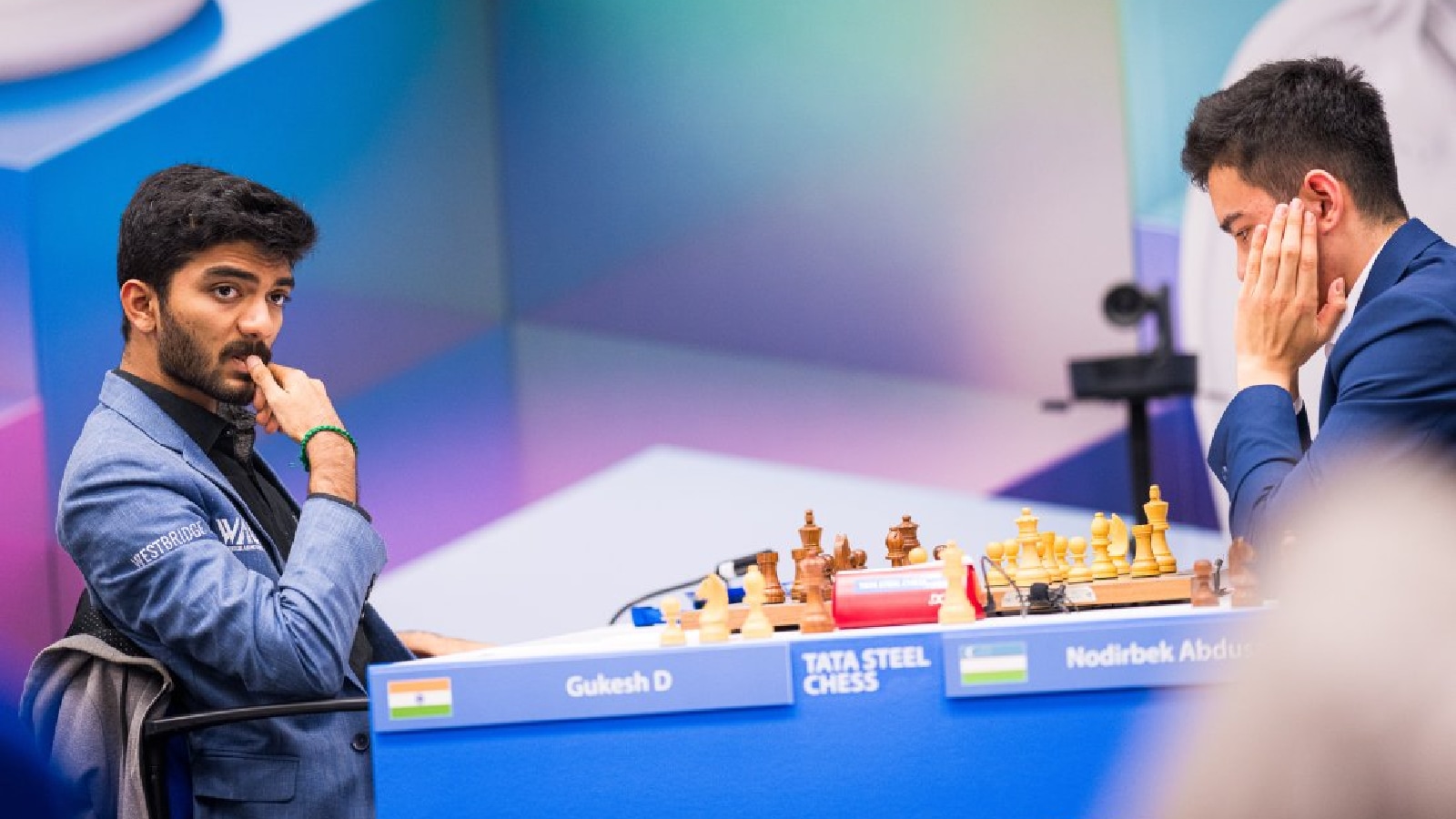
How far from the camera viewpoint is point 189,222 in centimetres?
240

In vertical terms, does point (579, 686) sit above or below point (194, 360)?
below

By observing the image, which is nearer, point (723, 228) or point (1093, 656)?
point (1093, 656)

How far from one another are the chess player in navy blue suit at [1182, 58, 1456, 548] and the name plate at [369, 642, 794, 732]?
0.62 metres

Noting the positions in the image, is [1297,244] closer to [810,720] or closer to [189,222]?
[810,720]

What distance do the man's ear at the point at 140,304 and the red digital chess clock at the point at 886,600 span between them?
4.23ft

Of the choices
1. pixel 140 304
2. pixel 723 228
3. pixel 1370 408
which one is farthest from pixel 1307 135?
pixel 723 228

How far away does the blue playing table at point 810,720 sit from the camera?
1503 millimetres

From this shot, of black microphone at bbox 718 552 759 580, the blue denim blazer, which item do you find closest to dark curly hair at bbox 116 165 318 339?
the blue denim blazer

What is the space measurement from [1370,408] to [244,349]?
1622 millimetres

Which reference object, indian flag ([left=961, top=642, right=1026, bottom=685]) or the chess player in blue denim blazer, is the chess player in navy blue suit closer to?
indian flag ([left=961, top=642, right=1026, bottom=685])

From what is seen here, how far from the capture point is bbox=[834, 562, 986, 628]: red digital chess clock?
1.68 meters

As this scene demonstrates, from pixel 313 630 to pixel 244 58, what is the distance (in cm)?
295

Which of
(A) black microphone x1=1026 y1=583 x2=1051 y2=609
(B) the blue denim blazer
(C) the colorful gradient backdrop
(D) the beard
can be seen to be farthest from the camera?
(C) the colorful gradient backdrop

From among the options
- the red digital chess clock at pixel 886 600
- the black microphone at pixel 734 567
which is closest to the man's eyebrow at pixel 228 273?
the black microphone at pixel 734 567
